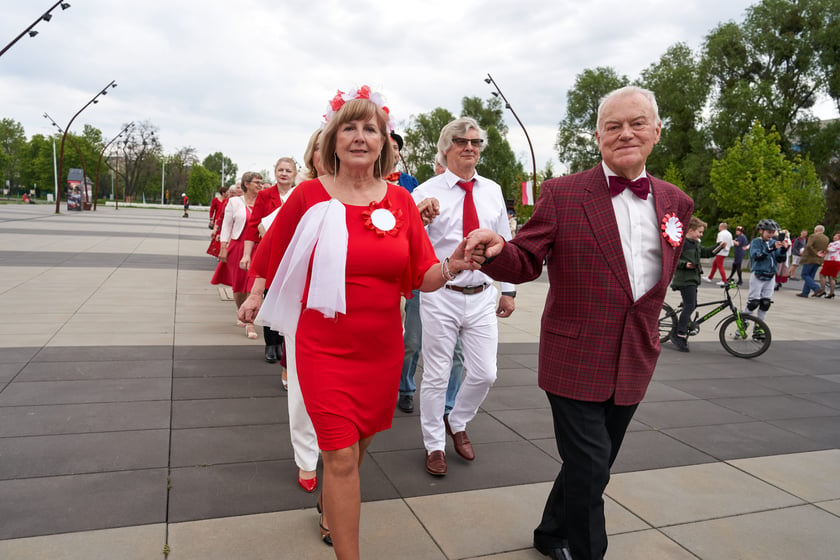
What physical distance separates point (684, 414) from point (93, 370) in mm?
5089

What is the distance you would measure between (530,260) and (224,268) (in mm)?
5678

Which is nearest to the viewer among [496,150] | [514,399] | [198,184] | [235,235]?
[514,399]

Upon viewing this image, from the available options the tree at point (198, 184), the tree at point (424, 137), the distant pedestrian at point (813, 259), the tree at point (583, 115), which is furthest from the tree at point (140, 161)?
the distant pedestrian at point (813, 259)

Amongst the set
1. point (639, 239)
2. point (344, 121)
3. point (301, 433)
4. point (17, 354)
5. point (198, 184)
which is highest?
point (198, 184)

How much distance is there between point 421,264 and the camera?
2590mm

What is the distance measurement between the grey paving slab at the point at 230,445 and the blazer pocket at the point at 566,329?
2036 mm

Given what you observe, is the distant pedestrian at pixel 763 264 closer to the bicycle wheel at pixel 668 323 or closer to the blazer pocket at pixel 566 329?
the bicycle wheel at pixel 668 323

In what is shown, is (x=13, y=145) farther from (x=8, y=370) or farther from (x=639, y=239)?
(x=639, y=239)

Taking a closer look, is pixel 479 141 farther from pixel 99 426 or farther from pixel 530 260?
pixel 99 426

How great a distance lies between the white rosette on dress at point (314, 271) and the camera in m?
2.25

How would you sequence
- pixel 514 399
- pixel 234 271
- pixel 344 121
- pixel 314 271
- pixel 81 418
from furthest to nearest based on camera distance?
pixel 234 271 → pixel 514 399 → pixel 81 418 → pixel 344 121 → pixel 314 271

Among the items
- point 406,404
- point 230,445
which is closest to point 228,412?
point 230,445

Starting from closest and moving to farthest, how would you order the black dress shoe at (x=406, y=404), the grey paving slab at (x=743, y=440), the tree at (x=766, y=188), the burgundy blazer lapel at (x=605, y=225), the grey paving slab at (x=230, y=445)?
the burgundy blazer lapel at (x=605, y=225) → the grey paving slab at (x=230, y=445) → the grey paving slab at (x=743, y=440) → the black dress shoe at (x=406, y=404) → the tree at (x=766, y=188)

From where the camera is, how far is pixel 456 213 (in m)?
3.81
